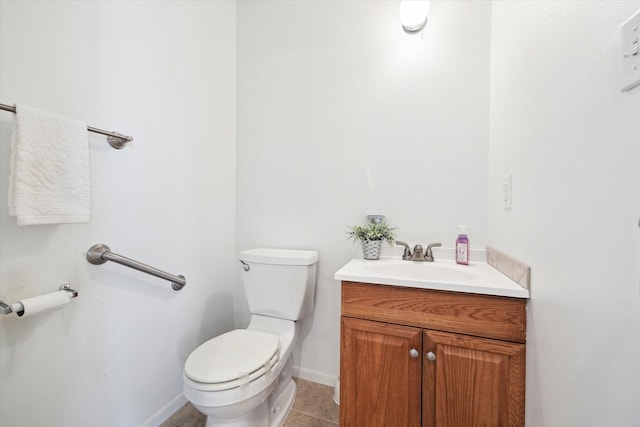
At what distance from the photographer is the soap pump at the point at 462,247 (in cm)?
119

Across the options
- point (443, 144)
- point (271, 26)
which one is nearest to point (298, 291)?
point (443, 144)

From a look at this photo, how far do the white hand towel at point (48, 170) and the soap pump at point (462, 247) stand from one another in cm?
151

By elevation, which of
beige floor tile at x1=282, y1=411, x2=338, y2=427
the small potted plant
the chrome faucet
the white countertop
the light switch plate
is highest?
the light switch plate

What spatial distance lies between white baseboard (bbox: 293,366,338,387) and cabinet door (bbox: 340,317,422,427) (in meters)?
0.54

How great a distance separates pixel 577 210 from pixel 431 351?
609 mm

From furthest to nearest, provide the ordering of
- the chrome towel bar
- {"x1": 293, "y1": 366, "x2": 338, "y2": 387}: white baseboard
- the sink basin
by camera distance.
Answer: {"x1": 293, "y1": 366, "x2": 338, "y2": 387}: white baseboard → the sink basin → the chrome towel bar

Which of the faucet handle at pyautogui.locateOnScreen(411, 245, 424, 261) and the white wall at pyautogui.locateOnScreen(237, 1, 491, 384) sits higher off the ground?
the white wall at pyautogui.locateOnScreen(237, 1, 491, 384)

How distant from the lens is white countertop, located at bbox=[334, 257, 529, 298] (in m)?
0.82

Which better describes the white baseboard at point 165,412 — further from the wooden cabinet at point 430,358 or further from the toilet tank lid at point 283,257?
the wooden cabinet at point 430,358

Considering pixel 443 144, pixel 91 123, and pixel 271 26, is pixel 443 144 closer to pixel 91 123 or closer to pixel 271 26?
pixel 271 26

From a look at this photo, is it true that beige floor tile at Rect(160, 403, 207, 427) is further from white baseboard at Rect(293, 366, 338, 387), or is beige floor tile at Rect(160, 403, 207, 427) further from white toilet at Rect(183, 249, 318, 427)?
white baseboard at Rect(293, 366, 338, 387)

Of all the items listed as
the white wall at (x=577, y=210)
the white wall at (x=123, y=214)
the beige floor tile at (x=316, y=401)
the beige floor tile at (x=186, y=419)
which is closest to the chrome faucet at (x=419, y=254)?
the white wall at (x=577, y=210)

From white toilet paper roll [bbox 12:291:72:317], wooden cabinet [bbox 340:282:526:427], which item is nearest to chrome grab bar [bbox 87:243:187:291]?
white toilet paper roll [bbox 12:291:72:317]

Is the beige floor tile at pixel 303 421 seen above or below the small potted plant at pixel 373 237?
below
